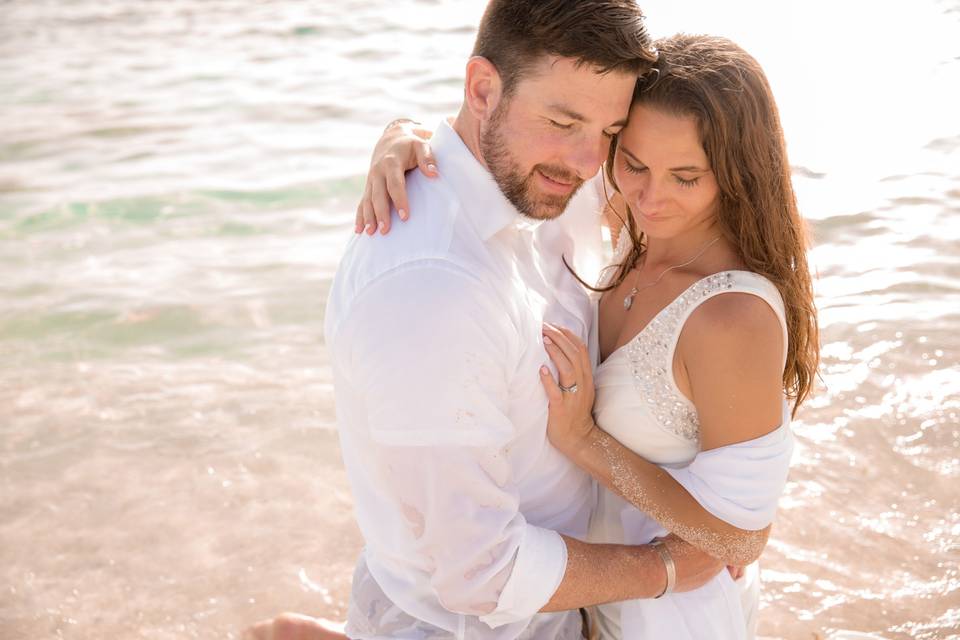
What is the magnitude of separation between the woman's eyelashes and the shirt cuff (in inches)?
36.5

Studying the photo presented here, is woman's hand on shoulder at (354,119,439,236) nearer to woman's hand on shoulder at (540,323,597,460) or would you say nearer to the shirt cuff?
woman's hand on shoulder at (540,323,597,460)

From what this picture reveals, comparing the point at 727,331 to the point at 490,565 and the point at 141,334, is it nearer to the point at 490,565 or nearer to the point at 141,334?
the point at 490,565

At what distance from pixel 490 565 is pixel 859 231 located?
4652mm

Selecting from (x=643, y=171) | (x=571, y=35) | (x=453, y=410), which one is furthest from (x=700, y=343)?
(x=571, y=35)

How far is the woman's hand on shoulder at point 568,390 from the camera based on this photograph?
2482mm

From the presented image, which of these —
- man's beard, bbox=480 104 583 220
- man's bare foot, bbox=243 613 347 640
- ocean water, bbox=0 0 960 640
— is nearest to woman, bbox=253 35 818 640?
man's beard, bbox=480 104 583 220

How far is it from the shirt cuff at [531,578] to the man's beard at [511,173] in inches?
30.7

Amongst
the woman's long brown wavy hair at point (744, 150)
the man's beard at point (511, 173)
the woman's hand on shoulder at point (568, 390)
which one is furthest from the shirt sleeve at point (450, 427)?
the woman's long brown wavy hair at point (744, 150)

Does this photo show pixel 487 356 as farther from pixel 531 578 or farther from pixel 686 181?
pixel 686 181

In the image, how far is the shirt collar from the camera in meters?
2.46

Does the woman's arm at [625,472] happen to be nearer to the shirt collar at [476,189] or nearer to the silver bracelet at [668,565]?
the silver bracelet at [668,565]

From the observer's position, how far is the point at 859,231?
6.23 meters

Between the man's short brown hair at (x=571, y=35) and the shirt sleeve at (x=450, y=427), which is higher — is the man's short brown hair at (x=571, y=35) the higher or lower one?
the higher one

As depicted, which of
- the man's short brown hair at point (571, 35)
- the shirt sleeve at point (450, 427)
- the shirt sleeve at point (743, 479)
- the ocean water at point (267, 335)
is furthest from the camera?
the ocean water at point (267, 335)
